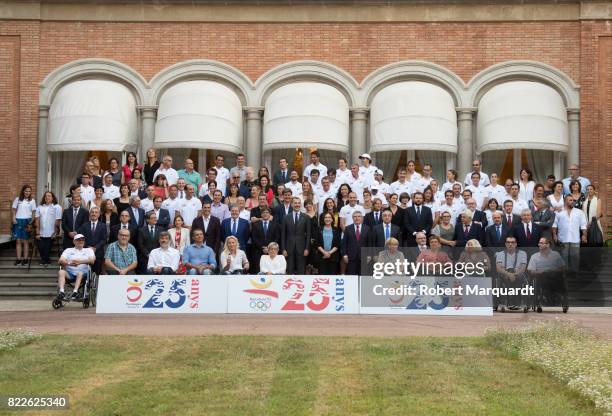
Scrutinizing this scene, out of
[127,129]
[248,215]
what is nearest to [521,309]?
[248,215]

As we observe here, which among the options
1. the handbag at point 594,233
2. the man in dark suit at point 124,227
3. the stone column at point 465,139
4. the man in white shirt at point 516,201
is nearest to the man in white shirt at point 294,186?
the man in dark suit at point 124,227

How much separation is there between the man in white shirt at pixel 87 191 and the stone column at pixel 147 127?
14.8 feet

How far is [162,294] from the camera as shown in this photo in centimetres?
1734

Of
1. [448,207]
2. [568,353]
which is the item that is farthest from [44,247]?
[568,353]

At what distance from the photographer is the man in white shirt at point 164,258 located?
18.1m

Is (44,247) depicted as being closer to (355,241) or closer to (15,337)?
(355,241)

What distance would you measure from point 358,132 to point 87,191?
7.65 meters

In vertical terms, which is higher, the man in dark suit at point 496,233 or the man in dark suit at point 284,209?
the man in dark suit at point 284,209

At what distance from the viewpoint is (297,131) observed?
976 inches

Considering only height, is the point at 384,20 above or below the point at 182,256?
above

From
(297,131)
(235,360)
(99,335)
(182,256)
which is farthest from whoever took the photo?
(297,131)

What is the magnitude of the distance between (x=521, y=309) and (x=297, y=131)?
8.86 metres

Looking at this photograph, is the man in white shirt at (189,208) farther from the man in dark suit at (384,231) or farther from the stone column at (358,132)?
the stone column at (358,132)

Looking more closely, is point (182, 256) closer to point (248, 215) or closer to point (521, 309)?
point (248, 215)
